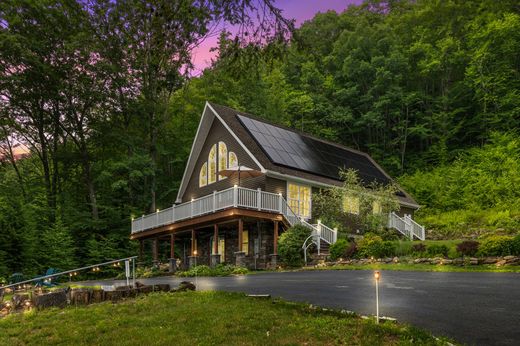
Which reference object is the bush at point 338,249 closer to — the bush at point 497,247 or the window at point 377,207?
the bush at point 497,247

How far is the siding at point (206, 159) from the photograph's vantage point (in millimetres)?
24031

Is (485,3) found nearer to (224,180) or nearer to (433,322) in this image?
(224,180)

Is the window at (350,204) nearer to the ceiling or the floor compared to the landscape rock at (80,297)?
nearer to the ceiling

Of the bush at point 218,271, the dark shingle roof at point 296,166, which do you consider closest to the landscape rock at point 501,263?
the bush at point 218,271

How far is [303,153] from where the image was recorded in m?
26.7

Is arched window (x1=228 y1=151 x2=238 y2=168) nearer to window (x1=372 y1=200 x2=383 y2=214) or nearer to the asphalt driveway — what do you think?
window (x1=372 y1=200 x2=383 y2=214)

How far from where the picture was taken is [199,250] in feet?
92.9

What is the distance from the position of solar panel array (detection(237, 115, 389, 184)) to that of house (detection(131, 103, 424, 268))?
0.27 ft

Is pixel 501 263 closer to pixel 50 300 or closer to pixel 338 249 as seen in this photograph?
pixel 338 249

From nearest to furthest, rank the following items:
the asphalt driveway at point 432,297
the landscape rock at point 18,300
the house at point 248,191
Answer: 1. the asphalt driveway at point 432,297
2. the landscape rock at point 18,300
3. the house at point 248,191

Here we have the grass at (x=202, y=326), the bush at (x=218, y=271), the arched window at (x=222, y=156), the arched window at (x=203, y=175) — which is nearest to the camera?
the grass at (x=202, y=326)

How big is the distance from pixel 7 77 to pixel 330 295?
27149 mm

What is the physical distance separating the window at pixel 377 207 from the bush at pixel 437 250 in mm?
7244

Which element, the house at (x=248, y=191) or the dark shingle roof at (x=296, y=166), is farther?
the dark shingle roof at (x=296, y=166)
